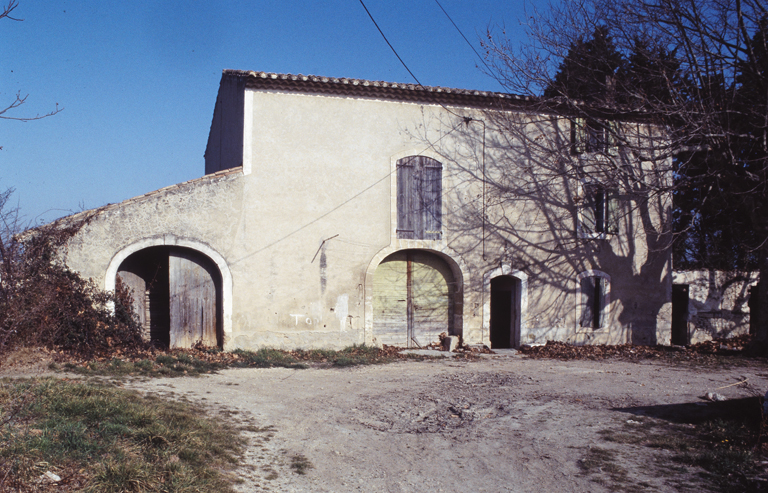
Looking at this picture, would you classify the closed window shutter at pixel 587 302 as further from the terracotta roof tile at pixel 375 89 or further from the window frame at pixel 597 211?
the terracotta roof tile at pixel 375 89

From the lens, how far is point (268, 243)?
12.2 m

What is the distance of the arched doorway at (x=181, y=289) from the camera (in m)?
12.1

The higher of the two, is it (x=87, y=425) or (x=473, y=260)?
(x=473, y=260)

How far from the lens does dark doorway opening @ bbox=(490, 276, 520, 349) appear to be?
1428 centimetres

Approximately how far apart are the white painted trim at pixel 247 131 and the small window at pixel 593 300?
Result: 30.1 feet

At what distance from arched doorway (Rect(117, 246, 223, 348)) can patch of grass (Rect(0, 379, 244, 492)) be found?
5.62 meters

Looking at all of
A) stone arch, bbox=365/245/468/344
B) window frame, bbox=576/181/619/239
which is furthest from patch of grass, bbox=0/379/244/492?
window frame, bbox=576/181/619/239

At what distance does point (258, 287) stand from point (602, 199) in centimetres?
956

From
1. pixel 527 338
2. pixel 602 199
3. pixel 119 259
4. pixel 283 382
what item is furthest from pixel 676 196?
pixel 119 259

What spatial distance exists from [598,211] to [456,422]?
32.3 feet

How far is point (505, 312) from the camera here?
49.3 feet

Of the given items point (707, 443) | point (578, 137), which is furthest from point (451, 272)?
point (707, 443)

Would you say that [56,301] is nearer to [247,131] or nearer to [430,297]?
[247,131]

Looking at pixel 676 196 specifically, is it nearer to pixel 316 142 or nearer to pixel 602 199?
pixel 602 199
